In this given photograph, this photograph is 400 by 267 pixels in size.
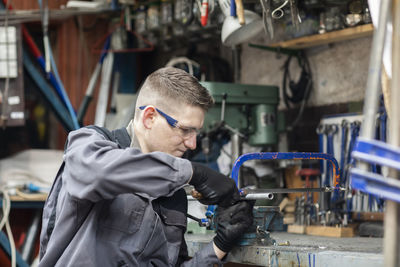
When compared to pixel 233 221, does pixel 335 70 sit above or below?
above

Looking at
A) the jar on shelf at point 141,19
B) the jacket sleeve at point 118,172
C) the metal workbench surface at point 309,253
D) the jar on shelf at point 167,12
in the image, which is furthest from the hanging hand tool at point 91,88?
the jacket sleeve at point 118,172

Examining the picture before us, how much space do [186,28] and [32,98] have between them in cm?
204

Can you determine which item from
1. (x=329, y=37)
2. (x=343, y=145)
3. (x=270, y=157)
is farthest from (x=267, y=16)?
(x=343, y=145)

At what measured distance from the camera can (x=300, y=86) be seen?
156 inches

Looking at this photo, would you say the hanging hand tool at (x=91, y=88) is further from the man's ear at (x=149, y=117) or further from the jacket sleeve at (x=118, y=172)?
the jacket sleeve at (x=118, y=172)

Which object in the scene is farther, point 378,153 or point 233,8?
point 233,8

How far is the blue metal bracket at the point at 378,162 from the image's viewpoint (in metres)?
1.33

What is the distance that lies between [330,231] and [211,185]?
131 cm

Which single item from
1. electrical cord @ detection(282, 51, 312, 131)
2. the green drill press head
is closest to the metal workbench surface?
the green drill press head

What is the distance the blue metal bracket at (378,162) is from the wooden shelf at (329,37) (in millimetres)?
2068

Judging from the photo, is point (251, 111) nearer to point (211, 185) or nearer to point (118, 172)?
point (211, 185)

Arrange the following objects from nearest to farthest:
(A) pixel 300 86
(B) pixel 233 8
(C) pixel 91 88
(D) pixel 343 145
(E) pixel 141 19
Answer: (B) pixel 233 8, (D) pixel 343 145, (A) pixel 300 86, (E) pixel 141 19, (C) pixel 91 88

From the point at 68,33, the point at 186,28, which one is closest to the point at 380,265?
the point at 186,28

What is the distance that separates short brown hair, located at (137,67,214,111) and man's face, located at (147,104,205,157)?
0.10 ft
